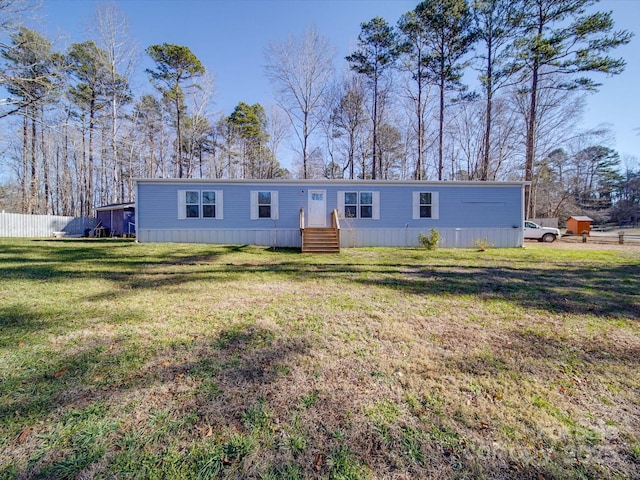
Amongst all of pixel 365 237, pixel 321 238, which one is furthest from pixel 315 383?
pixel 365 237

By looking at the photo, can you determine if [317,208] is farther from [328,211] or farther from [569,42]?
[569,42]

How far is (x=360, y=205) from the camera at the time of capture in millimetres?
11758

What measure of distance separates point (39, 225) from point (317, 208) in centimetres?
1882

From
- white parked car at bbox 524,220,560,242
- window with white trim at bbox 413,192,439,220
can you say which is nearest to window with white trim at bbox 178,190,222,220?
window with white trim at bbox 413,192,439,220

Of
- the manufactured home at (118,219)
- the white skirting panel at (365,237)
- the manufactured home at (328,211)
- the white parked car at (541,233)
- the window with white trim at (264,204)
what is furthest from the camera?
the manufactured home at (118,219)

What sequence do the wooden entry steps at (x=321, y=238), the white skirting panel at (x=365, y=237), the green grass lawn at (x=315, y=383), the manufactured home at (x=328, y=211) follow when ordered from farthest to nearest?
the white skirting panel at (x=365, y=237) < the manufactured home at (x=328, y=211) < the wooden entry steps at (x=321, y=238) < the green grass lawn at (x=315, y=383)

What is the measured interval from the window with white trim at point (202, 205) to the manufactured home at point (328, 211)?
38 mm

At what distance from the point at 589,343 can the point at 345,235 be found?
9.00 meters

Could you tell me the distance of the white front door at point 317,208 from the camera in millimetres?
11586

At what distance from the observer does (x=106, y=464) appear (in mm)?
1488

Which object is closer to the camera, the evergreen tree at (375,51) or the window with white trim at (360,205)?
the window with white trim at (360,205)

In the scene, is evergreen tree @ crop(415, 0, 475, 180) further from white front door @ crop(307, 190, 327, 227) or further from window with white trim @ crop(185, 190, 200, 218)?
window with white trim @ crop(185, 190, 200, 218)

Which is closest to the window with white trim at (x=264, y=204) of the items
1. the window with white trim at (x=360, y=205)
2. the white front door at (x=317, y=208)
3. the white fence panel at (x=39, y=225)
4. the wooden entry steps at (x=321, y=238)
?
the wooden entry steps at (x=321, y=238)

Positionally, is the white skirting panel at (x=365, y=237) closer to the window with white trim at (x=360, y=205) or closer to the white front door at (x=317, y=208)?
the window with white trim at (x=360, y=205)
